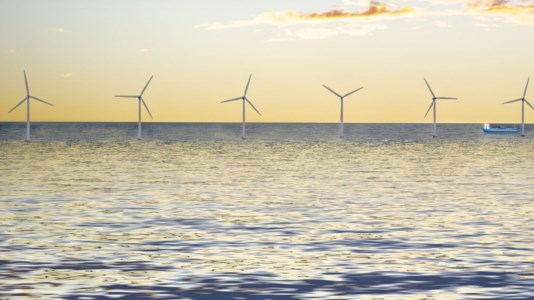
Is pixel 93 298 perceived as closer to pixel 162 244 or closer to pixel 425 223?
pixel 162 244

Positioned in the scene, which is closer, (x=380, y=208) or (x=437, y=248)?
(x=437, y=248)

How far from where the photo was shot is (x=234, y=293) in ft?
94.9

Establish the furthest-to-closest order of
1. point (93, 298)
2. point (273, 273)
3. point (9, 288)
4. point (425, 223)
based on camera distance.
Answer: point (425, 223), point (273, 273), point (9, 288), point (93, 298)

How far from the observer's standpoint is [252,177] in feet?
309

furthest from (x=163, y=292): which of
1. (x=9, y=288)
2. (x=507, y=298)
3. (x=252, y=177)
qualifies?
(x=252, y=177)

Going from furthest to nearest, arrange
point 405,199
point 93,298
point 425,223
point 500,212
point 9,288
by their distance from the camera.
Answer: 1. point 405,199
2. point 500,212
3. point 425,223
4. point 9,288
5. point 93,298

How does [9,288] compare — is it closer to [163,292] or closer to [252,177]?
[163,292]

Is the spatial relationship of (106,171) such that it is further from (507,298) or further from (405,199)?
(507,298)

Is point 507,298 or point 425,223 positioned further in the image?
point 425,223

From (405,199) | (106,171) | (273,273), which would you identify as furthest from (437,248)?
(106,171)

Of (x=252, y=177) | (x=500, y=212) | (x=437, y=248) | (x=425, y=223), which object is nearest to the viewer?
(x=437, y=248)

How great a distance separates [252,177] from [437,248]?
55.2m

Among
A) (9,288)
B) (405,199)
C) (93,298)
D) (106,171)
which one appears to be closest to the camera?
(93,298)

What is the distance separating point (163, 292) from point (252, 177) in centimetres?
6513
